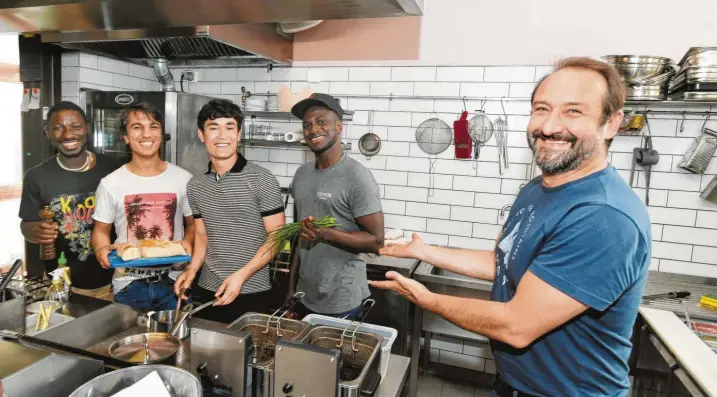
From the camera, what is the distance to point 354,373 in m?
1.37

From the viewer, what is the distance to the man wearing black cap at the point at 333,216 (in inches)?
91.0

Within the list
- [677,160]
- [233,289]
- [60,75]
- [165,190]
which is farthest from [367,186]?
[60,75]

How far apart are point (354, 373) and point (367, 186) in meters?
1.14

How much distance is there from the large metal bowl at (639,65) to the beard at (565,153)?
176 cm

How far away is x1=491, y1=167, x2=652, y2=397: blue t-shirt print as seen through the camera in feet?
4.12

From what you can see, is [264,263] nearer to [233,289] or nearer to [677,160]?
[233,289]

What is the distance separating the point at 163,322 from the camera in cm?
170

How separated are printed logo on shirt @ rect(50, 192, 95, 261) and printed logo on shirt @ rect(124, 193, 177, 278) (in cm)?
46

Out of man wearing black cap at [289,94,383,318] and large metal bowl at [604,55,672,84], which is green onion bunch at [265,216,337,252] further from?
large metal bowl at [604,55,672,84]

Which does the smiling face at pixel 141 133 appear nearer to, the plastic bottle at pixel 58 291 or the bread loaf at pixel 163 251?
the bread loaf at pixel 163 251

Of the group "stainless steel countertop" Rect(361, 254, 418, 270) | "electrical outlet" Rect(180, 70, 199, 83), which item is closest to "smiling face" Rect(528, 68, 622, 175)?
"stainless steel countertop" Rect(361, 254, 418, 270)

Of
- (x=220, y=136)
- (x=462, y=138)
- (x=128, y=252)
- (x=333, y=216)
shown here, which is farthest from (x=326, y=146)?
(x=462, y=138)

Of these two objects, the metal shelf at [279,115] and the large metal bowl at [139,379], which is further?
the metal shelf at [279,115]

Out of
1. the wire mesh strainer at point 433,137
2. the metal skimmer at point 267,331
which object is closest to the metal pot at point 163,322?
the metal skimmer at point 267,331
